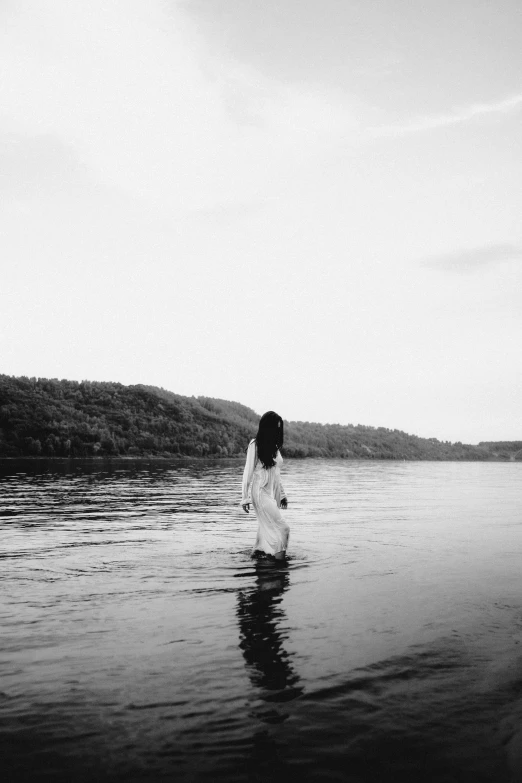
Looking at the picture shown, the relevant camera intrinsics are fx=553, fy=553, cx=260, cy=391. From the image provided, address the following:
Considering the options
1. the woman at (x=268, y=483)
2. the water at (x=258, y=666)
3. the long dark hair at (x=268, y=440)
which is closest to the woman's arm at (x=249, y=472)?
the woman at (x=268, y=483)

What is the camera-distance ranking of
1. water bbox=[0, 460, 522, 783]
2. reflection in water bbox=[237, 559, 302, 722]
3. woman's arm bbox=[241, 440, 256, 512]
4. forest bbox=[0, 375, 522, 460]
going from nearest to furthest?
water bbox=[0, 460, 522, 783], reflection in water bbox=[237, 559, 302, 722], woman's arm bbox=[241, 440, 256, 512], forest bbox=[0, 375, 522, 460]

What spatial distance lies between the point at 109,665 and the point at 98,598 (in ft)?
11.6

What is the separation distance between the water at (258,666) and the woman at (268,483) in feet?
2.32

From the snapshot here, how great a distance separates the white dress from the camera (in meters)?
12.2

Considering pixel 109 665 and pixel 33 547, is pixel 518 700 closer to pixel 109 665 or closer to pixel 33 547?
pixel 109 665

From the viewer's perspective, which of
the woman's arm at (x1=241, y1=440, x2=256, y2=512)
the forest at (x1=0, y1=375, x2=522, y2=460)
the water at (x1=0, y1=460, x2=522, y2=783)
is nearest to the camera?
the water at (x1=0, y1=460, x2=522, y2=783)

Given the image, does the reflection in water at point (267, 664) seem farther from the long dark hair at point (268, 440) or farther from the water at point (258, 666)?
the long dark hair at point (268, 440)

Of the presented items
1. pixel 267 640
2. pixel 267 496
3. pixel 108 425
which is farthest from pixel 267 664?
pixel 108 425

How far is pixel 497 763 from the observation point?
418cm

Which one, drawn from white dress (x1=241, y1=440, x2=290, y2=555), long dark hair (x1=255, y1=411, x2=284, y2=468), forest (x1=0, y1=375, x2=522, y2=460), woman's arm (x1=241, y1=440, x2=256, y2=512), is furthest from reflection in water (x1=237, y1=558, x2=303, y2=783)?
forest (x1=0, y1=375, x2=522, y2=460)

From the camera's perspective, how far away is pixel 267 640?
7.10 m

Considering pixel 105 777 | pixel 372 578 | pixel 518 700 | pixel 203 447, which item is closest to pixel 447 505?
pixel 372 578

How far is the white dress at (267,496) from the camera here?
12211mm

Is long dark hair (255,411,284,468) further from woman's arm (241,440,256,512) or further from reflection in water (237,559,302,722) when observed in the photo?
reflection in water (237,559,302,722)
